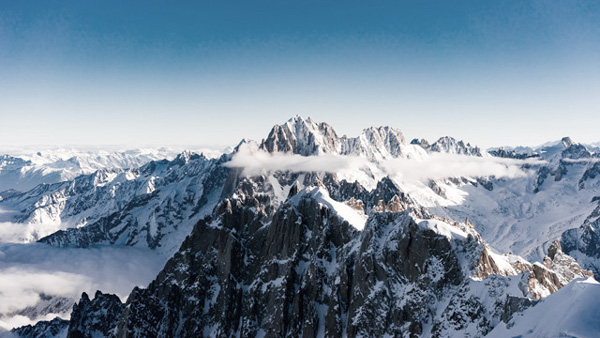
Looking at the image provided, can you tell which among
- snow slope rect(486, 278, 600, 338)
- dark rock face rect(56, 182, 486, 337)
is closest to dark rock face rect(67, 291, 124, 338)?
dark rock face rect(56, 182, 486, 337)

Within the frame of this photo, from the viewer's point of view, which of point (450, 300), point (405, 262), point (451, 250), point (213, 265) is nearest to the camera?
point (450, 300)

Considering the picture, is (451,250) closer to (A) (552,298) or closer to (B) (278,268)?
(A) (552,298)

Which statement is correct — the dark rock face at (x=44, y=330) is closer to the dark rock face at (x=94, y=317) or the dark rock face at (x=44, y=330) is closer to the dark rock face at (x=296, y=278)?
the dark rock face at (x=94, y=317)

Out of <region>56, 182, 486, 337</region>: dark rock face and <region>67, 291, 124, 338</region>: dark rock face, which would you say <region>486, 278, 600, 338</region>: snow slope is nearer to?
<region>56, 182, 486, 337</region>: dark rock face

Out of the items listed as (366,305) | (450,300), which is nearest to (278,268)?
(366,305)

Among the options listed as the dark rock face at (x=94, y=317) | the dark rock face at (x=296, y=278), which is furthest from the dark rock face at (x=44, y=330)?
the dark rock face at (x=296, y=278)

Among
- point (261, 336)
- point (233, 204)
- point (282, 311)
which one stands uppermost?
point (233, 204)
